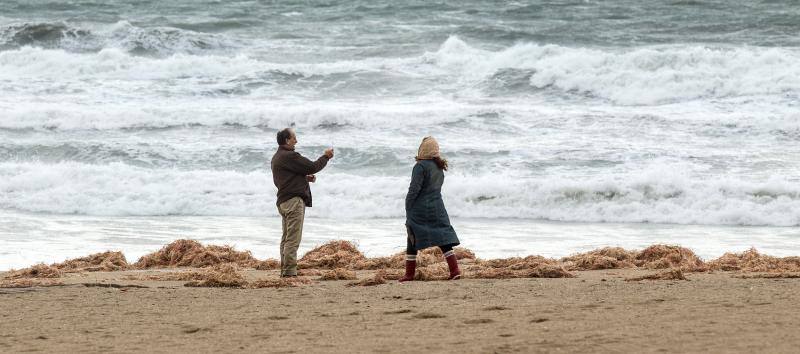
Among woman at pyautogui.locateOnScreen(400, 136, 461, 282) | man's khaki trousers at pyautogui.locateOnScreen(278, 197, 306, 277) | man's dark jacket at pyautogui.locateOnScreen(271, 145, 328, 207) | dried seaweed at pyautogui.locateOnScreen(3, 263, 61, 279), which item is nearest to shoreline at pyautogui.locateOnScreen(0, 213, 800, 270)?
dried seaweed at pyautogui.locateOnScreen(3, 263, 61, 279)

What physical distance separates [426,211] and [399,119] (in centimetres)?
1349

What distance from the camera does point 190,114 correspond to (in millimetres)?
23141

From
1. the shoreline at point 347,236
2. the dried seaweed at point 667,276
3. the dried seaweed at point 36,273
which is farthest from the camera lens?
the shoreline at point 347,236

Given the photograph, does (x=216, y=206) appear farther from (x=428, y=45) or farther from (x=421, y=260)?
(x=428, y=45)

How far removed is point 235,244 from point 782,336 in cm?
807

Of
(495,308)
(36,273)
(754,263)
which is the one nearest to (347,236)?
(36,273)

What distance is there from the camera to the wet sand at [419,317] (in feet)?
20.0

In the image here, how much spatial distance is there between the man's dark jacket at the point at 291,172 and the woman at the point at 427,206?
944 mm

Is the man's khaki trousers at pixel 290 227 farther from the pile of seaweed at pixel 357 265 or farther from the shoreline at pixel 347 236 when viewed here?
the shoreline at pixel 347 236

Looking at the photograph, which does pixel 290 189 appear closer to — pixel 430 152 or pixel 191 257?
pixel 430 152

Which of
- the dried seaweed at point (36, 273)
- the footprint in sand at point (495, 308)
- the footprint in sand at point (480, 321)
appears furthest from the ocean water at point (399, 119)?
the footprint in sand at point (480, 321)

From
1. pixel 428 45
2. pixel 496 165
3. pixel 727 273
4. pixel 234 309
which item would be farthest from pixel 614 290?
pixel 428 45

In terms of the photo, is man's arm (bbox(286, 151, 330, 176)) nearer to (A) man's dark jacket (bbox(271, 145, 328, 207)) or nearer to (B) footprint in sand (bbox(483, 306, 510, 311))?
(A) man's dark jacket (bbox(271, 145, 328, 207))

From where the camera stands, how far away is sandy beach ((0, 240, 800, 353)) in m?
6.18
